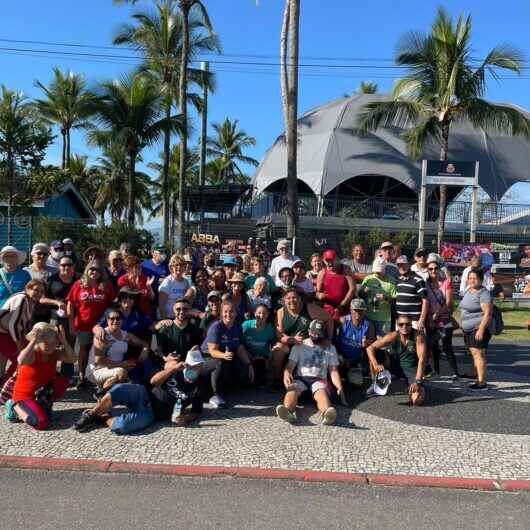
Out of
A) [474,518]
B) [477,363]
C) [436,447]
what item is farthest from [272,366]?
[474,518]

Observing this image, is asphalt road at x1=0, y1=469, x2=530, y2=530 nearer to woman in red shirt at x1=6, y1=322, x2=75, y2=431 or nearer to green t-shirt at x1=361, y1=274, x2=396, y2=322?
woman in red shirt at x1=6, y1=322, x2=75, y2=431

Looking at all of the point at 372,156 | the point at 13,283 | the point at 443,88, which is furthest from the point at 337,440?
the point at 372,156

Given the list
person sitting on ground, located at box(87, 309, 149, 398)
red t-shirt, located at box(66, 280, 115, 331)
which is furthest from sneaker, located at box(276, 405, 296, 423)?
red t-shirt, located at box(66, 280, 115, 331)

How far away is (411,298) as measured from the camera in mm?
6641

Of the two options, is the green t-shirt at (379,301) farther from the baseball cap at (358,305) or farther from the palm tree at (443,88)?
the palm tree at (443,88)

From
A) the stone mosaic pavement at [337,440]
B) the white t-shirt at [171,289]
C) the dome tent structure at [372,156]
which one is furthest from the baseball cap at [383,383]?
the dome tent structure at [372,156]

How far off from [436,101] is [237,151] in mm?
34464

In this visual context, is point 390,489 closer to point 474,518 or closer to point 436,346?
point 474,518

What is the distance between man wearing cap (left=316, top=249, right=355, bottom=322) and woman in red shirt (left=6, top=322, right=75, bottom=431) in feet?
10.8

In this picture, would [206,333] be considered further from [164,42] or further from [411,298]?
[164,42]

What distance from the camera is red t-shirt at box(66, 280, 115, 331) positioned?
20.1 feet

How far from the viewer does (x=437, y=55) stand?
55.7 ft

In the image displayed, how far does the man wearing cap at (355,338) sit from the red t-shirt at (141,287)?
7.77 feet

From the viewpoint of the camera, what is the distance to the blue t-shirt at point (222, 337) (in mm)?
6066
